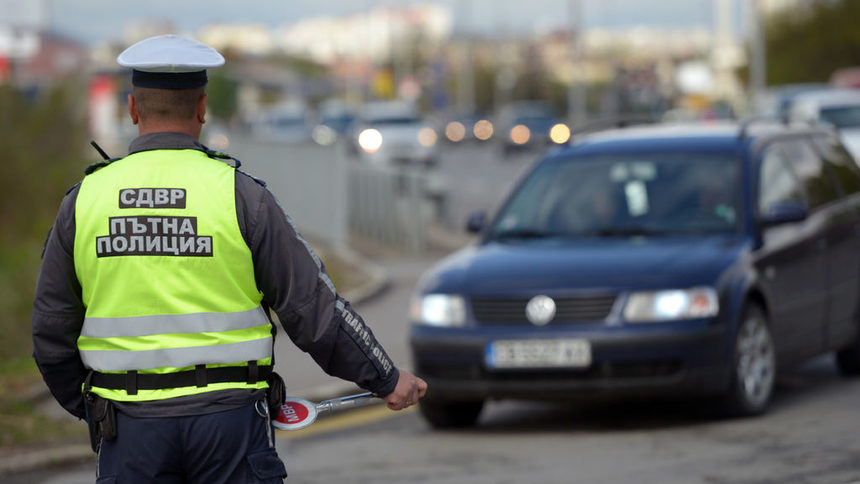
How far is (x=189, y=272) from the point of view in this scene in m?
3.78

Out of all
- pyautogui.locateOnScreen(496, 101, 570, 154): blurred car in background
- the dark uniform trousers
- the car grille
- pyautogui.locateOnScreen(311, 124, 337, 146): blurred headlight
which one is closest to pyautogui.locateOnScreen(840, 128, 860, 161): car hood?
the car grille

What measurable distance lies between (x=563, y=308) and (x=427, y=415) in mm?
1082

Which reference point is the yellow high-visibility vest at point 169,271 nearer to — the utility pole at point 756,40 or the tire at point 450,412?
the tire at point 450,412

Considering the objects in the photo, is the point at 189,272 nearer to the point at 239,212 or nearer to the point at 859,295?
the point at 239,212

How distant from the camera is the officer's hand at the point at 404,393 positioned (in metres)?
4.01

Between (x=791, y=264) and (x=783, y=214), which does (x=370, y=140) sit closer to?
(x=791, y=264)

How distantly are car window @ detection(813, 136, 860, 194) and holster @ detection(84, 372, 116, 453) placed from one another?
284 inches

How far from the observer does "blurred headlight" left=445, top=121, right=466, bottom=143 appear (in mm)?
82000

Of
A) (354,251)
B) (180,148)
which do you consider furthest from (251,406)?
(354,251)

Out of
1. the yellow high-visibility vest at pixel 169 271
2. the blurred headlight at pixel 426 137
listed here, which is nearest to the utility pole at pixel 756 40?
the blurred headlight at pixel 426 137

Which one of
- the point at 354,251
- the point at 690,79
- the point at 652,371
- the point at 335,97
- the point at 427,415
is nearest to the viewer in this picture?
the point at 652,371

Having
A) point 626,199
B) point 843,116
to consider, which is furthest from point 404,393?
point 843,116

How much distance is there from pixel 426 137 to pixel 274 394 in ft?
140

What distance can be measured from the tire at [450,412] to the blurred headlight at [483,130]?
7338 centimetres
